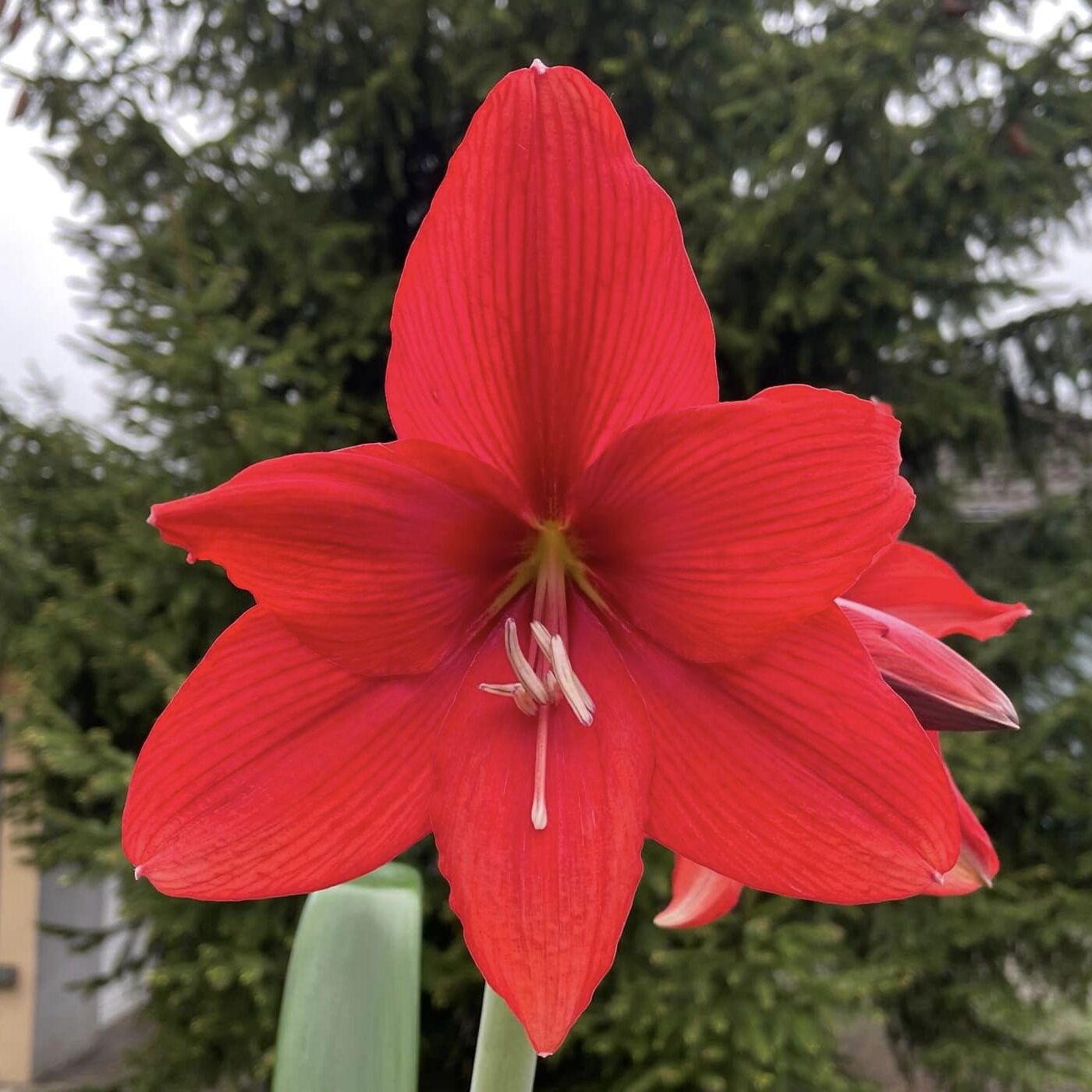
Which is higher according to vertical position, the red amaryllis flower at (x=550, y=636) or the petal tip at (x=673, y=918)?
the red amaryllis flower at (x=550, y=636)

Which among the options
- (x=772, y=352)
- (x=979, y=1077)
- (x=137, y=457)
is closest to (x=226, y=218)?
(x=137, y=457)

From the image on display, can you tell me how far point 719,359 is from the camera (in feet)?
5.69

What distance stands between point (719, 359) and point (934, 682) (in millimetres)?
1548

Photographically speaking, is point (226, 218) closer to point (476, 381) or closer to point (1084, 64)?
point (1084, 64)

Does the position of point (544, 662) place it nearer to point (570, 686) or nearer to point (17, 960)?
point (570, 686)

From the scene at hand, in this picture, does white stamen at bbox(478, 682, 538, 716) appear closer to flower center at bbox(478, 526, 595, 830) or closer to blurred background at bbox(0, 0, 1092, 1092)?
flower center at bbox(478, 526, 595, 830)

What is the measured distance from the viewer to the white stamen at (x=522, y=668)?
26 centimetres

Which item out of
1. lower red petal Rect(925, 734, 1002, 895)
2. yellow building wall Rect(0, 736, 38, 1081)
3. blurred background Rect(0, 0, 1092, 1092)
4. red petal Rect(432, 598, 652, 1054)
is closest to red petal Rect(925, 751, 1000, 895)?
lower red petal Rect(925, 734, 1002, 895)

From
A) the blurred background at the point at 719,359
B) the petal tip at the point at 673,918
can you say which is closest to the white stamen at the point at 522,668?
the petal tip at the point at 673,918

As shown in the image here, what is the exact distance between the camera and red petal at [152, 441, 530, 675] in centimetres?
24

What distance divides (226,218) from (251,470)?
1.76 m

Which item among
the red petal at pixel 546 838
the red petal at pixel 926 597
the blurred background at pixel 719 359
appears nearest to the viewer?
the red petal at pixel 546 838

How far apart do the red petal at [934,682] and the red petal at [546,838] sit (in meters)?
0.08

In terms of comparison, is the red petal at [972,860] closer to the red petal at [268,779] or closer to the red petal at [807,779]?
the red petal at [807,779]
